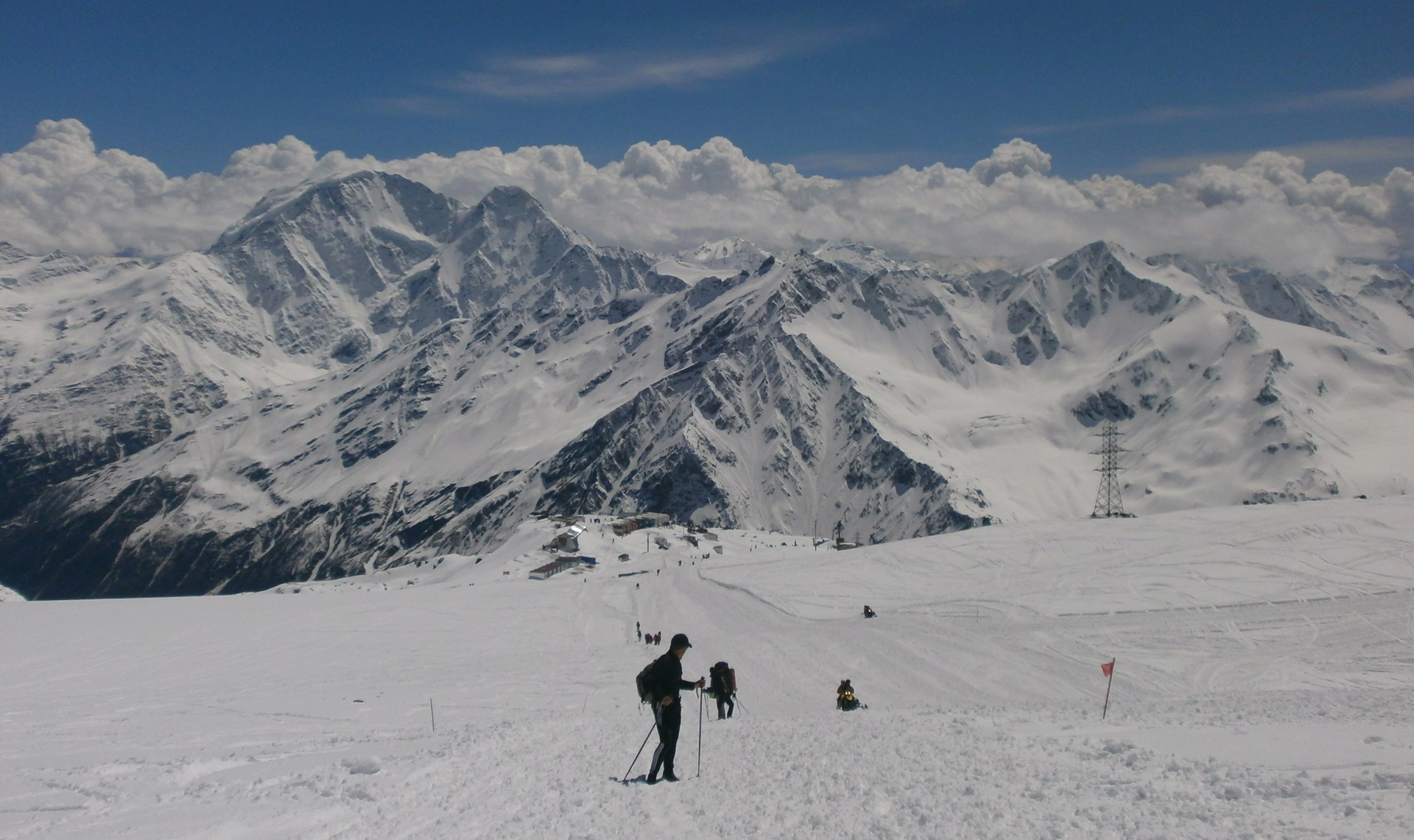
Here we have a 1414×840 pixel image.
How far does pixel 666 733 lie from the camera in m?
14.2

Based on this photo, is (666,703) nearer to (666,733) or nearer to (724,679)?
(666,733)

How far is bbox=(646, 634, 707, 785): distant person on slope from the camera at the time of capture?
14125 mm

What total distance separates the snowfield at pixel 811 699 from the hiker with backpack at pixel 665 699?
0.39m

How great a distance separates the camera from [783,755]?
1609 centimetres

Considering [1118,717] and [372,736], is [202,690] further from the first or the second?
[1118,717]

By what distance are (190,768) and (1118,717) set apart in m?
17.5

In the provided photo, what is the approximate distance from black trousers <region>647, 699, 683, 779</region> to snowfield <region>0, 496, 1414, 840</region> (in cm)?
37

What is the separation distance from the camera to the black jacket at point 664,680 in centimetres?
1413

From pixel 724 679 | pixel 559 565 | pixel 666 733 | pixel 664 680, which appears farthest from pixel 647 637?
pixel 559 565

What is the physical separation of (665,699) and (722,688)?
9.52 m

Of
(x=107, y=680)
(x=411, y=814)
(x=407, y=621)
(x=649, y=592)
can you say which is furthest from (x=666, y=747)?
(x=649, y=592)

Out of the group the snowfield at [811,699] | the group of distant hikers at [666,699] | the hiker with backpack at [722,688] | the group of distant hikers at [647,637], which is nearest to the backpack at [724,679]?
the hiker with backpack at [722,688]

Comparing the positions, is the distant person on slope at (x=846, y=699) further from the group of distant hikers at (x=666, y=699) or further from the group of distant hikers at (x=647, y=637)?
the group of distant hikers at (x=647, y=637)

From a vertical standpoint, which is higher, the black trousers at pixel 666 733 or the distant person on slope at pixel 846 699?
the black trousers at pixel 666 733
